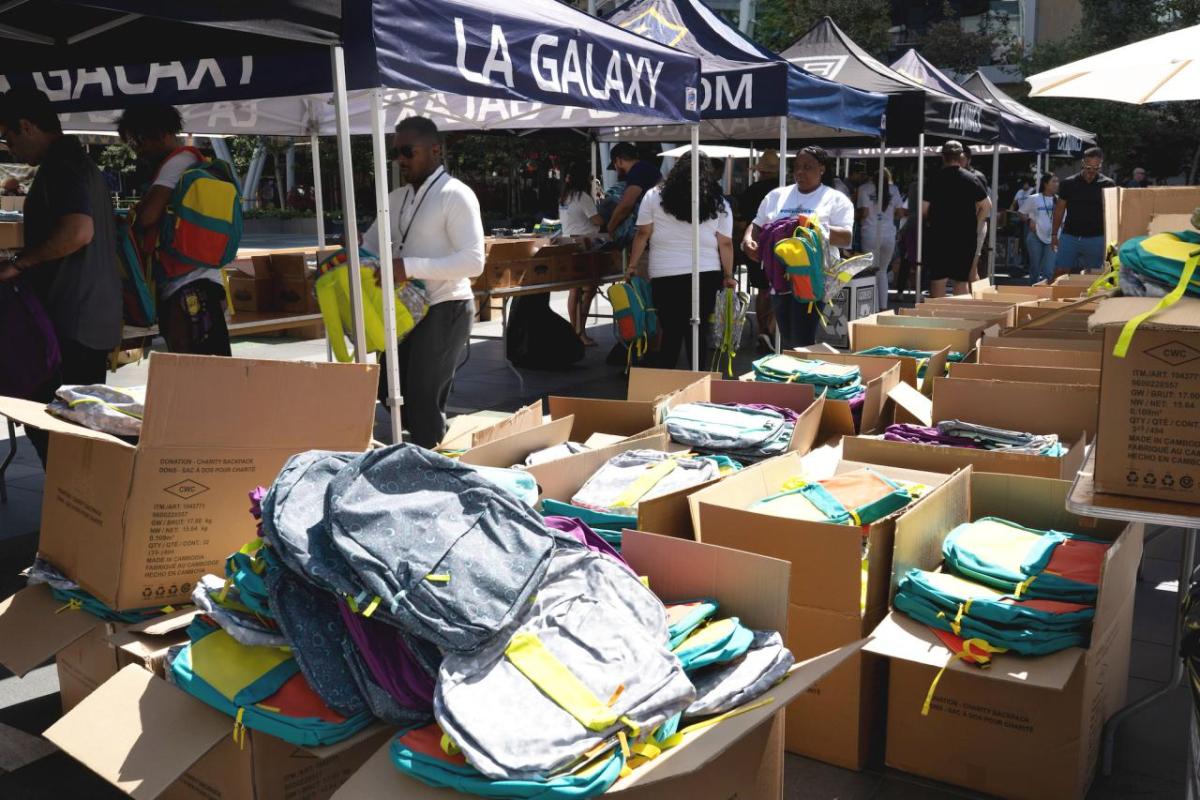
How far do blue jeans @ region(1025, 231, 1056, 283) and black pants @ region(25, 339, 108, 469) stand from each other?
12.9 metres

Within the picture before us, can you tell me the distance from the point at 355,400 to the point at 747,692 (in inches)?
58.2

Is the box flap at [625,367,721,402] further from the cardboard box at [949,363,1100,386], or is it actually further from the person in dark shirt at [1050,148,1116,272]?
the person in dark shirt at [1050,148,1116,272]

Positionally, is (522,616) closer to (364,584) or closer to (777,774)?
(364,584)

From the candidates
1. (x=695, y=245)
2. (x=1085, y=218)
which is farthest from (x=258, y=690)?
(x=1085, y=218)

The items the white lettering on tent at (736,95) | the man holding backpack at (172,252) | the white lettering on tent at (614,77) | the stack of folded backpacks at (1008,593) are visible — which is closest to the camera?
the stack of folded backpacks at (1008,593)

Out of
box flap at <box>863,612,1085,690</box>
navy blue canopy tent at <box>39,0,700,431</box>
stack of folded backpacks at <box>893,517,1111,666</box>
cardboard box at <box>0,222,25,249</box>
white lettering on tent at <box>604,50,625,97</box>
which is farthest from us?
cardboard box at <box>0,222,25,249</box>

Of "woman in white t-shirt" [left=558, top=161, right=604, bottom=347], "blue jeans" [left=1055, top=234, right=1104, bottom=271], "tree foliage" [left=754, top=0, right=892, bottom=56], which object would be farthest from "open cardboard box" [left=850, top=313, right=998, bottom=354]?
"tree foliage" [left=754, top=0, right=892, bottom=56]

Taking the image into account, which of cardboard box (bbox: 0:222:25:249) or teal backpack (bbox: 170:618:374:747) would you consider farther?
cardboard box (bbox: 0:222:25:249)

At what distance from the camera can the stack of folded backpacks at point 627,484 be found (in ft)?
9.77

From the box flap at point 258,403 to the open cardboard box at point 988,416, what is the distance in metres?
1.67

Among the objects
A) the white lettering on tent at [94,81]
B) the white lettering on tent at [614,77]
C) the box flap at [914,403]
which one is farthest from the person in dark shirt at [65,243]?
the box flap at [914,403]

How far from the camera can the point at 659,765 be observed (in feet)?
6.45

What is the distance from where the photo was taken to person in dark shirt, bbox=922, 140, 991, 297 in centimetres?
923

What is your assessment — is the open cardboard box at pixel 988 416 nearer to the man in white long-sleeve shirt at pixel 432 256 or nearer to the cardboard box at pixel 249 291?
the man in white long-sleeve shirt at pixel 432 256
